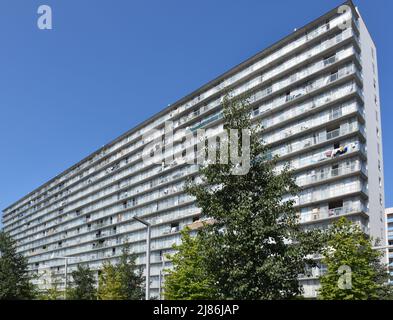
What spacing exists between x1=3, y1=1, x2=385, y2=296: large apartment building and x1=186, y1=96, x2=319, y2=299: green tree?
1608cm

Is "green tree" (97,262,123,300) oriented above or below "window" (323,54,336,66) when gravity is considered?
below

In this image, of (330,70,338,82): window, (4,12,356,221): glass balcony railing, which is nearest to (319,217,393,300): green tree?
(330,70,338,82): window

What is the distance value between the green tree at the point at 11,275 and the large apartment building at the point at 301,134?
→ 101ft

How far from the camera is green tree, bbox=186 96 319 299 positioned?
16.0 metres

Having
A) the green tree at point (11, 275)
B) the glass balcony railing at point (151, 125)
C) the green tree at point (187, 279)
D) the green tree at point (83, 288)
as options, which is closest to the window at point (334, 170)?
the glass balcony railing at point (151, 125)

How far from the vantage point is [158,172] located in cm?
8975

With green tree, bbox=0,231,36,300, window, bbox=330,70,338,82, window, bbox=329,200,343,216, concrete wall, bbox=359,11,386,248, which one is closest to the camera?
green tree, bbox=0,231,36,300

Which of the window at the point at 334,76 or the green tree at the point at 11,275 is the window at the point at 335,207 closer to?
the window at the point at 334,76

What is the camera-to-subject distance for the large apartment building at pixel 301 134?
5400 centimetres

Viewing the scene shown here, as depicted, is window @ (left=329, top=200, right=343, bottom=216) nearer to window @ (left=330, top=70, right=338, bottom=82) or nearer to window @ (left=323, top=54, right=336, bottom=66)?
window @ (left=330, top=70, right=338, bottom=82)

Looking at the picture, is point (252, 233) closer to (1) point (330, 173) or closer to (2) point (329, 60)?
(1) point (330, 173)
